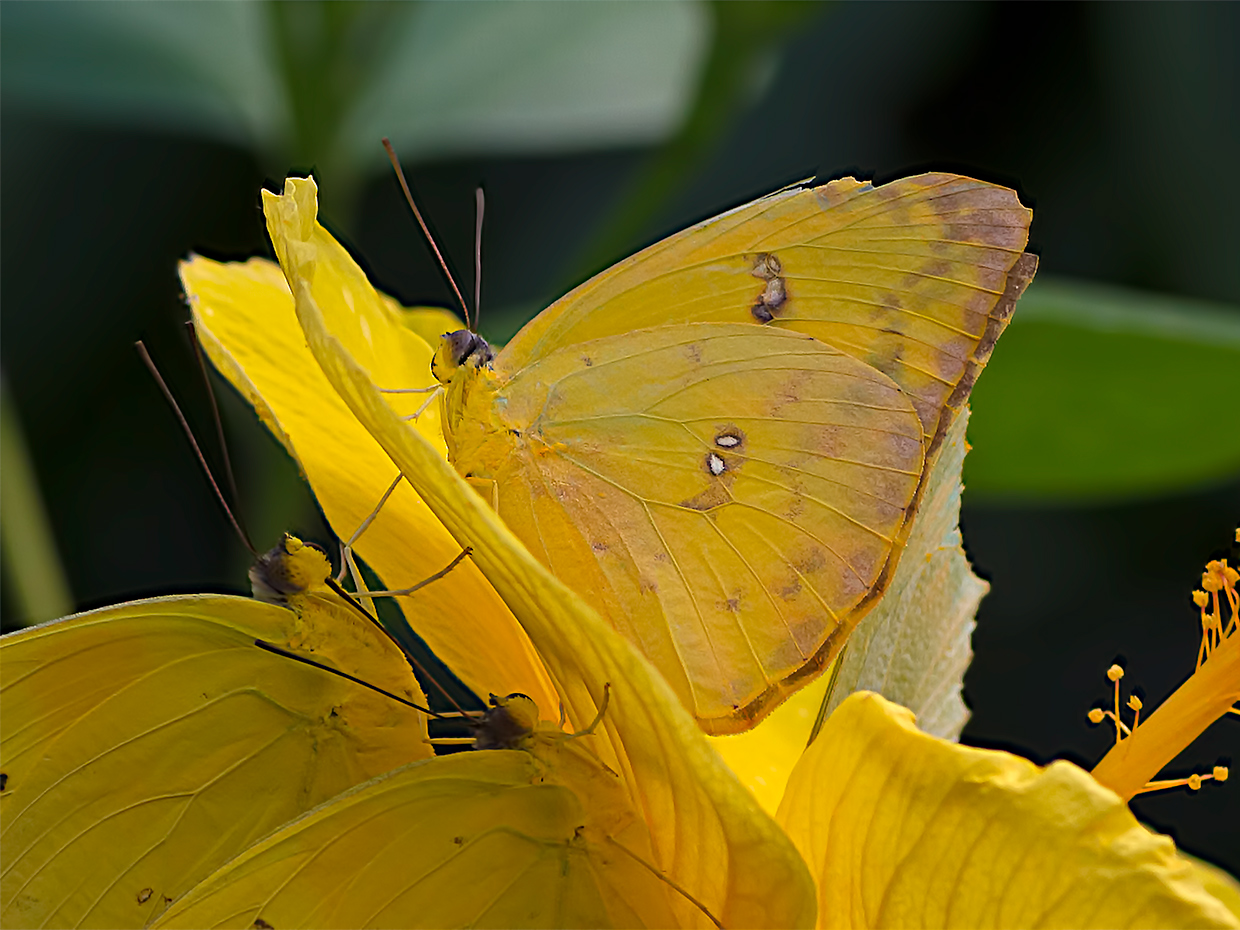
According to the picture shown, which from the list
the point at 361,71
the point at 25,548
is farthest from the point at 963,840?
the point at 361,71

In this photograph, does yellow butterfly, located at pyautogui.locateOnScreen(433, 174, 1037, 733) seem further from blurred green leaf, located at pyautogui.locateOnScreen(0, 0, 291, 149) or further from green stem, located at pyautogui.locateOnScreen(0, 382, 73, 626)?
blurred green leaf, located at pyautogui.locateOnScreen(0, 0, 291, 149)

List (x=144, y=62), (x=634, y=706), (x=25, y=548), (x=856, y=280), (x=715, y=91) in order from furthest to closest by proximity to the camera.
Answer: (x=144, y=62) → (x=715, y=91) → (x=25, y=548) → (x=856, y=280) → (x=634, y=706)

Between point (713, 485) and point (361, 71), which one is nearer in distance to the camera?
point (713, 485)

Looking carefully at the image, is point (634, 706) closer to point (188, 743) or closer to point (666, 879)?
point (666, 879)

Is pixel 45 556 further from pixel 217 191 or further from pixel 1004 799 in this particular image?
pixel 1004 799

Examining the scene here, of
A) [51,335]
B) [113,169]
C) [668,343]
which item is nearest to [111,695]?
[668,343]

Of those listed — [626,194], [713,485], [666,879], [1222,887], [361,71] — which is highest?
[361,71]

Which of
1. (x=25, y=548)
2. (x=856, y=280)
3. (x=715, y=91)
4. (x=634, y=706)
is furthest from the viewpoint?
(x=715, y=91)
